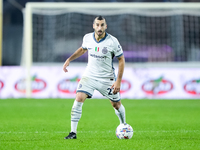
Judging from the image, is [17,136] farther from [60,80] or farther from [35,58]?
[35,58]

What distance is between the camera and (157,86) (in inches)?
744

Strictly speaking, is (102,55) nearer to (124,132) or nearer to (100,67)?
(100,67)

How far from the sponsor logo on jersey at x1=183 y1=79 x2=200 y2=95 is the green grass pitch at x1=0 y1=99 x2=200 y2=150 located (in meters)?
4.93

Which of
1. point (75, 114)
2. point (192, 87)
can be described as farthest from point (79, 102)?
point (192, 87)

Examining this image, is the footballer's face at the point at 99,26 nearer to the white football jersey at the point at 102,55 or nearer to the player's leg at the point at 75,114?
the white football jersey at the point at 102,55

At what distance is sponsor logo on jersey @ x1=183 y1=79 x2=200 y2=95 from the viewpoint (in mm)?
18609

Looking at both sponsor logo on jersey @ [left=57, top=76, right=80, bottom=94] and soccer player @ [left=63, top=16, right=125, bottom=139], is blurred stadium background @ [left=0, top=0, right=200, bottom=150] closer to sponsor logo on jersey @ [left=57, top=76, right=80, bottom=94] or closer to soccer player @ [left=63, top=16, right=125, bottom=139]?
sponsor logo on jersey @ [left=57, top=76, right=80, bottom=94]

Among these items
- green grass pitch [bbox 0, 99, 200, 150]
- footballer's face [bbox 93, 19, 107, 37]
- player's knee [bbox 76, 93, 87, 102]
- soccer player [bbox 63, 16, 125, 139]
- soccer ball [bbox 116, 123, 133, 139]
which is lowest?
green grass pitch [bbox 0, 99, 200, 150]

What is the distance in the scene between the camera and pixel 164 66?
20141 mm

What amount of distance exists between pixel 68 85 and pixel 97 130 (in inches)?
389

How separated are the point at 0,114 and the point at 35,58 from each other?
1009 cm

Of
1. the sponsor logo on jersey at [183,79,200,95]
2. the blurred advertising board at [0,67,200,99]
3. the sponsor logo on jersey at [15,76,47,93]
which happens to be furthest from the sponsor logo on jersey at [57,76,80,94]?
the sponsor logo on jersey at [183,79,200,95]

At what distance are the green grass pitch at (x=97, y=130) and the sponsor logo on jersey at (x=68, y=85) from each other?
460 centimetres

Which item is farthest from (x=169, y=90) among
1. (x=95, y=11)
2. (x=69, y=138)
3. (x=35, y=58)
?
(x=69, y=138)
